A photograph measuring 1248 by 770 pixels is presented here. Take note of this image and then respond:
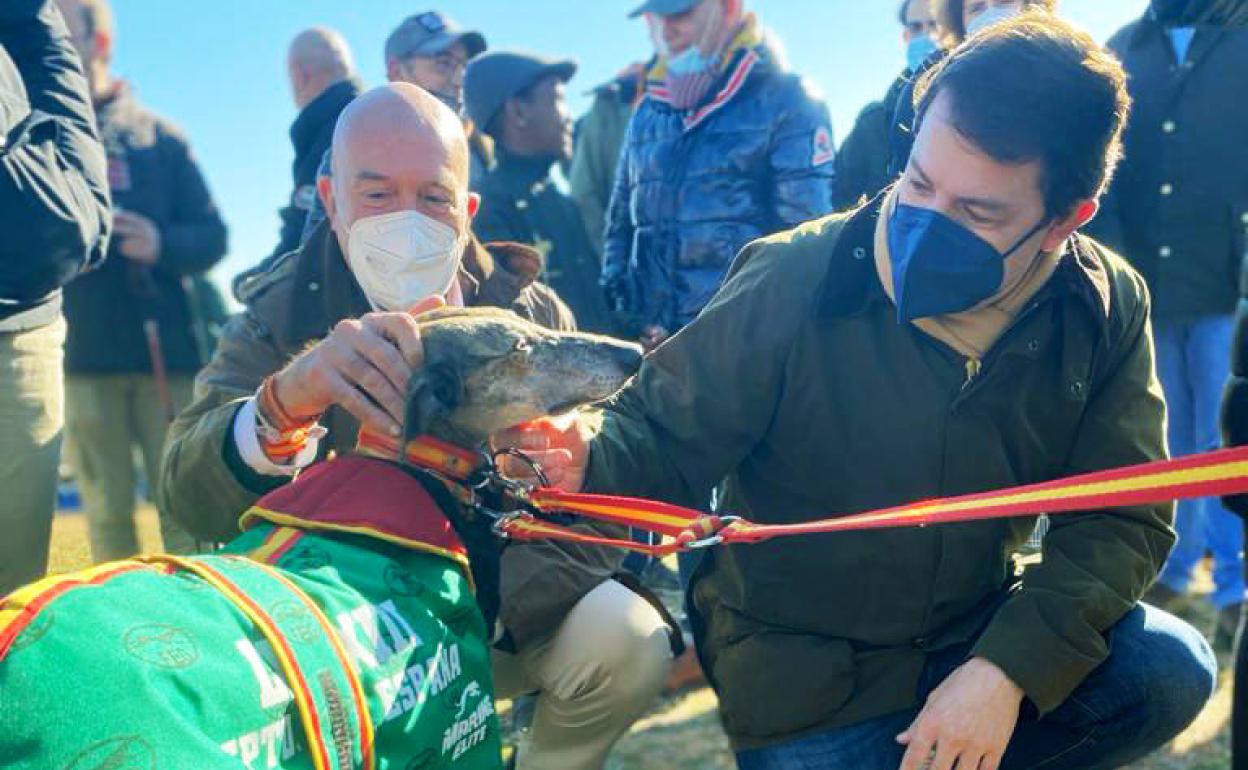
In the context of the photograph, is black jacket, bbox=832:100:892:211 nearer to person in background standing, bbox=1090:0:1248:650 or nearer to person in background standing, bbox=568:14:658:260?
person in background standing, bbox=1090:0:1248:650

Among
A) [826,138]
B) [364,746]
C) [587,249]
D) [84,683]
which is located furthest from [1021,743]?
[587,249]

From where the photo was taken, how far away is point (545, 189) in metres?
5.06

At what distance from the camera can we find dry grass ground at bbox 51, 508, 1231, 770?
3.44 m

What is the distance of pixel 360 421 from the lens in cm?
243

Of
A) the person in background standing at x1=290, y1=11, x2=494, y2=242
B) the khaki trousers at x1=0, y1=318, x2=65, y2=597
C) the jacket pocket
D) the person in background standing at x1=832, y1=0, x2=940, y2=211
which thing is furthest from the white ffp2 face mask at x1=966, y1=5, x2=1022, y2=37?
the khaki trousers at x1=0, y1=318, x2=65, y2=597

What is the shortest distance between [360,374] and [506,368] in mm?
348

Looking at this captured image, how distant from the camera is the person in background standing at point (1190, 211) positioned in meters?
4.23

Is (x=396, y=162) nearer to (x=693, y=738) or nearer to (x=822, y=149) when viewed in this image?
(x=822, y=149)

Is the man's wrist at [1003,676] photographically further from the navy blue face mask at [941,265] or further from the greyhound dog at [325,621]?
the greyhound dog at [325,621]

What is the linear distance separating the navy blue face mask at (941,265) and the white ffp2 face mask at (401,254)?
1.10m

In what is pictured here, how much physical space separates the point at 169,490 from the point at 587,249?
2.78 m

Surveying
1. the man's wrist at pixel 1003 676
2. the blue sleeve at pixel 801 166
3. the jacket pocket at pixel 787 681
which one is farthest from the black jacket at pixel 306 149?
the man's wrist at pixel 1003 676

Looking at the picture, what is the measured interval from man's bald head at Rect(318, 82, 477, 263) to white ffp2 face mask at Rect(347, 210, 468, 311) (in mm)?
39

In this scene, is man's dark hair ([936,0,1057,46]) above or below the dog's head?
above
